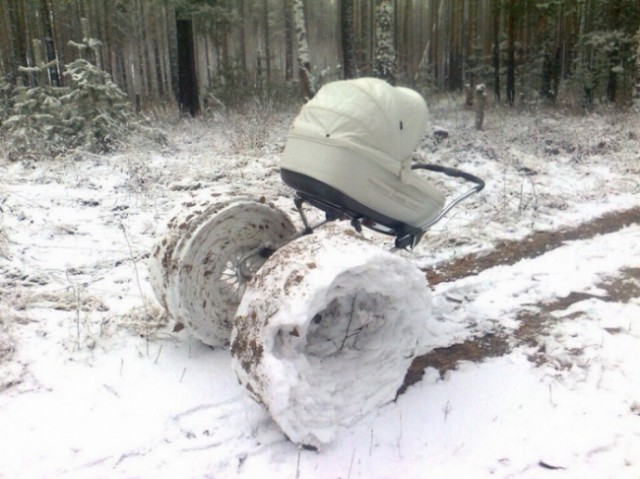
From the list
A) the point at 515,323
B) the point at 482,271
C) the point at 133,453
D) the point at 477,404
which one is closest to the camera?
the point at 133,453

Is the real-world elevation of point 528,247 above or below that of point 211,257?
below

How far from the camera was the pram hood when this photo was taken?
10.9 feet

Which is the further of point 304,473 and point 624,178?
point 624,178

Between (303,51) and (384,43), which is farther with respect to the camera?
(384,43)

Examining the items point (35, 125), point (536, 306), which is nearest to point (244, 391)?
point (536, 306)

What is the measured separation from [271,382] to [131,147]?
24.1 ft

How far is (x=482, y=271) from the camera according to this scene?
199 inches

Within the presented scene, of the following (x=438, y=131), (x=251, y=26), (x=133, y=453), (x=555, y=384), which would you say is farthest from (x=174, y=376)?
(x=251, y=26)

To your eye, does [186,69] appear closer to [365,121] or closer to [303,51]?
[303,51]

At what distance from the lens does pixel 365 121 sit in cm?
332

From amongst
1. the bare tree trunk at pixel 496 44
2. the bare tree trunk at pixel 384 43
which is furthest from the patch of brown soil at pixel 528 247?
the bare tree trunk at pixel 496 44

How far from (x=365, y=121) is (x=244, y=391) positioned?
67.5 inches

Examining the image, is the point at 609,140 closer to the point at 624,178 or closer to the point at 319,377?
the point at 624,178

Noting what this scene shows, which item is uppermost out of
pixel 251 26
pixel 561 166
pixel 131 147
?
pixel 251 26
